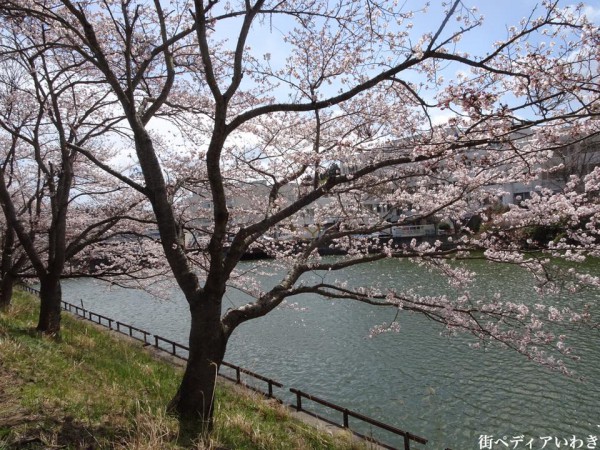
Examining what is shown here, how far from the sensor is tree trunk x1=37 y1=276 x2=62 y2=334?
970 cm

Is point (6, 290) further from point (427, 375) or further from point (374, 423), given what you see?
point (427, 375)

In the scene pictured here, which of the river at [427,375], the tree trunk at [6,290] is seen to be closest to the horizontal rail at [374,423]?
the river at [427,375]

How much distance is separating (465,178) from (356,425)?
17.7 ft

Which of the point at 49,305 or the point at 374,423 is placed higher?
the point at 49,305

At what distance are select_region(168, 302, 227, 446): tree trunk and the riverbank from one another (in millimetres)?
241

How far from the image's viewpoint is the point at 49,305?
385 inches

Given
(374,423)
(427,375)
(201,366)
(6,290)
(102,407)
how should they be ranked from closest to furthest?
(201,366)
(102,407)
(374,423)
(427,375)
(6,290)

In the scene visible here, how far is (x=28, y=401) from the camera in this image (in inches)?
199

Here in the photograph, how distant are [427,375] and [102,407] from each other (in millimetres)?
7745

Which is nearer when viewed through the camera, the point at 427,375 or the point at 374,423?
the point at 374,423

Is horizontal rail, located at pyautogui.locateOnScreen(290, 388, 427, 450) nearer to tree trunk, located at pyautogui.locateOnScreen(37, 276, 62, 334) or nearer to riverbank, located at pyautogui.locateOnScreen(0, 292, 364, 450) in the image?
riverbank, located at pyautogui.locateOnScreen(0, 292, 364, 450)

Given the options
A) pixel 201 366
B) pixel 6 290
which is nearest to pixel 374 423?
pixel 201 366

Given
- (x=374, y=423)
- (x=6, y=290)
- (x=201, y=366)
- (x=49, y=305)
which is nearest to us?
(x=201, y=366)

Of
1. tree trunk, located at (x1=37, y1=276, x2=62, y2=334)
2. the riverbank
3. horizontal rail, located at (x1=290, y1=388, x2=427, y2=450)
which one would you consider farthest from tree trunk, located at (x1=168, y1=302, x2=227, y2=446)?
tree trunk, located at (x1=37, y1=276, x2=62, y2=334)
